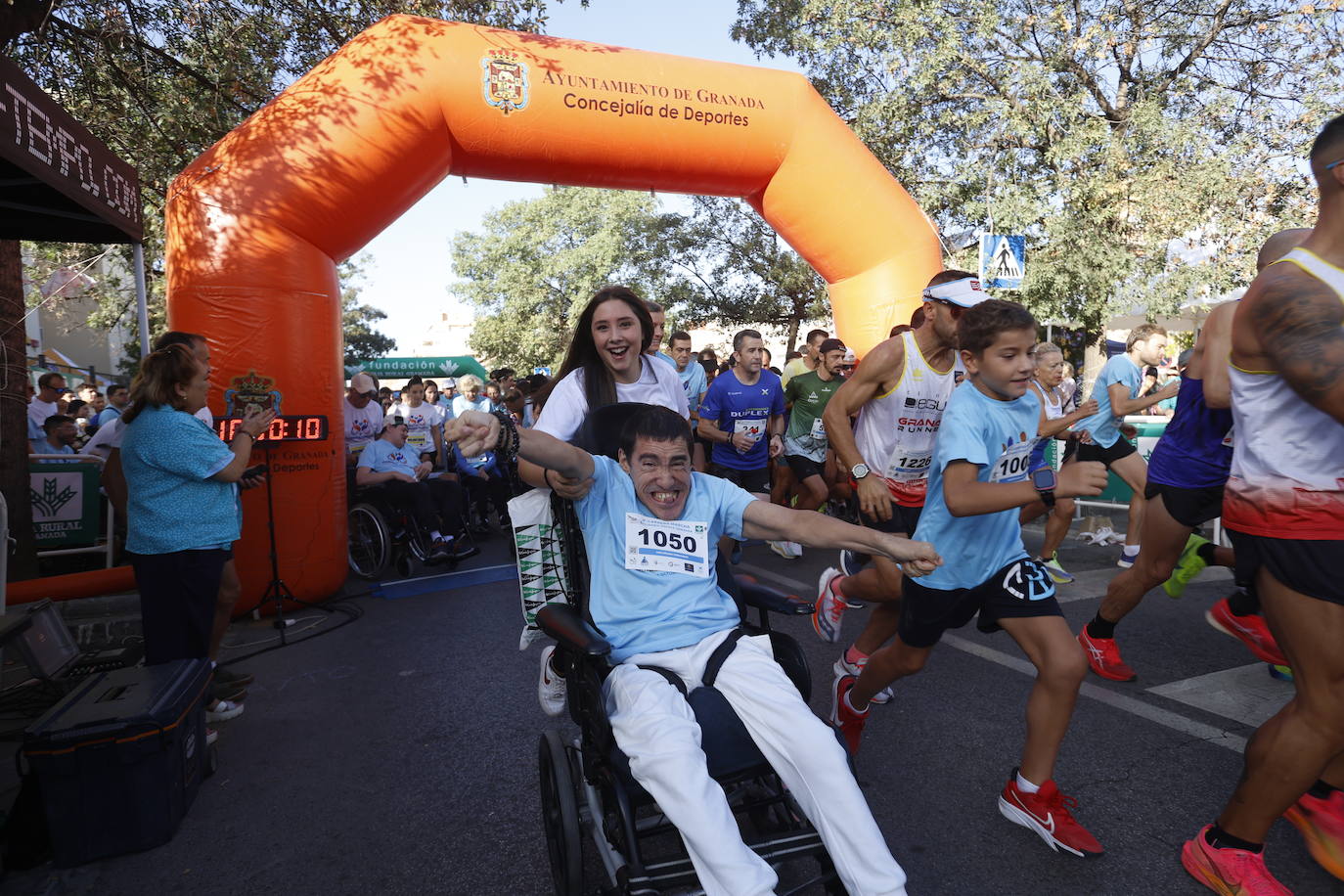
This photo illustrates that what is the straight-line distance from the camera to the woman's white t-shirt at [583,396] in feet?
10.6

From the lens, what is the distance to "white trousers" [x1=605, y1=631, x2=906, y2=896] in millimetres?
1887

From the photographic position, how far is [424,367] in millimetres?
39812

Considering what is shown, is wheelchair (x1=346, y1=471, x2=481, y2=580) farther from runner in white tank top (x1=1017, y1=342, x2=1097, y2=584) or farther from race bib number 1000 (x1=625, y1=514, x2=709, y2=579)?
race bib number 1000 (x1=625, y1=514, x2=709, y2=579)

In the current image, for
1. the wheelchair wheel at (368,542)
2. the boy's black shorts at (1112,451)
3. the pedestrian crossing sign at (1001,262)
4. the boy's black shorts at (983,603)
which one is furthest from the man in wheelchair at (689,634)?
the pedestrian crossing sign at (1001,262)

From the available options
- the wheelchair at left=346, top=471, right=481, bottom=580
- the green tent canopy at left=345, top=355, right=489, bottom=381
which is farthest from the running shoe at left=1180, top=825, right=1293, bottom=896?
the green tent canopy at left=345, top=355, right=489, bottom=381

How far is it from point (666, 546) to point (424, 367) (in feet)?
130

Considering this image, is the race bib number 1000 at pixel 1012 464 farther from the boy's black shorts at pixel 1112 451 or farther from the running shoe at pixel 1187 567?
the boy's black shorts at pixel 1112 451

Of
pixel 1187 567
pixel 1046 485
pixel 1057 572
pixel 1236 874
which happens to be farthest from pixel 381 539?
pixel 1236 874

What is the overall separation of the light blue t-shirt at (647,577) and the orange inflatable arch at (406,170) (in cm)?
421

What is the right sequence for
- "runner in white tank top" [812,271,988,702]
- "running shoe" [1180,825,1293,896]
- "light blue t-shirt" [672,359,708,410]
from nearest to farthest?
1. "running shoe" [1180,825,1293,896]
2. "runner in white tank top" [812,271,988,702]
3. "light blue t-shirt" [672,359,708,410]

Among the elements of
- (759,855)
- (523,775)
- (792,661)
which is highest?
(792,661)

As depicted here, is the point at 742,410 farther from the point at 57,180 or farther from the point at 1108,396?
the point at 57,180

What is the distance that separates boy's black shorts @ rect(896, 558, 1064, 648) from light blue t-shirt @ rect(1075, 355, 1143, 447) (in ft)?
12.0

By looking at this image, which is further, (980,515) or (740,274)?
(740,274)
